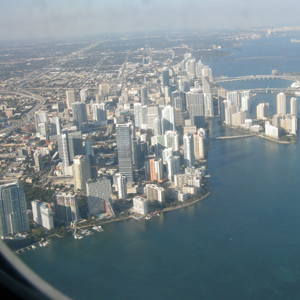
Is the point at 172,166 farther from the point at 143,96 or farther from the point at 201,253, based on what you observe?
the point at 143,96

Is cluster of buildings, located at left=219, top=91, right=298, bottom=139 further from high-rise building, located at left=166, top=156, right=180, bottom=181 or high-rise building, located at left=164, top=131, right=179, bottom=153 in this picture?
high-rise building, located at left=166, top=156, right=180, bottom=181

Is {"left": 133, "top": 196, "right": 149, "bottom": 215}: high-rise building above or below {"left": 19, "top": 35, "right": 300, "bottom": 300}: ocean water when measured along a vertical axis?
above

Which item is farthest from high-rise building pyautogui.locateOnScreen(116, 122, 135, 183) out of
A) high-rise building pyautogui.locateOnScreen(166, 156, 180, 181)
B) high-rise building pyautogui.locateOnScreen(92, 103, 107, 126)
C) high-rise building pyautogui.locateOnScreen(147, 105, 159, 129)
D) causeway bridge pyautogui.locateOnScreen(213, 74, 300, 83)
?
causeway bridge pyautogui.locateOnScreen(213, 74, 300, 83)

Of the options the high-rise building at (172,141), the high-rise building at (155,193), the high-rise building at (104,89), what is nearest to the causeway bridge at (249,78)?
the high-rise building at (104,89)

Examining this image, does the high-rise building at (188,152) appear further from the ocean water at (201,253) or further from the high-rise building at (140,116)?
the high-rise building at (140,116)

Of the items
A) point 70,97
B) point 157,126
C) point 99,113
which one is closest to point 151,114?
point 157,126

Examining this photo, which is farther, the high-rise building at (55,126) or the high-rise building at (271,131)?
the high-rise building at (55,126)
